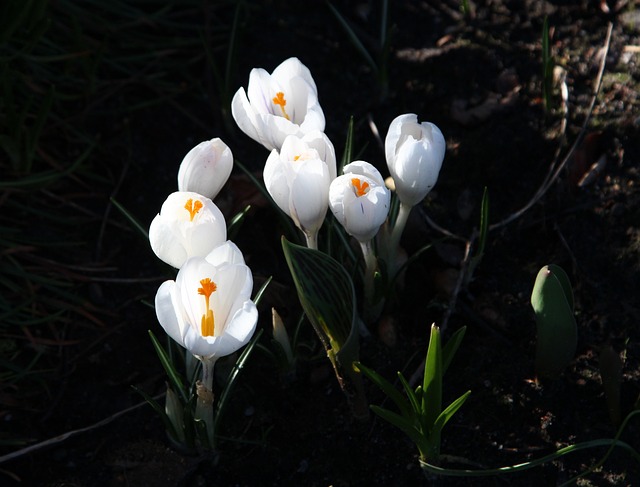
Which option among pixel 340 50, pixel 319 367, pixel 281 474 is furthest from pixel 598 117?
pixel 281 474

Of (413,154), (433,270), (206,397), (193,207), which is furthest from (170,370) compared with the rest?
(433,270)

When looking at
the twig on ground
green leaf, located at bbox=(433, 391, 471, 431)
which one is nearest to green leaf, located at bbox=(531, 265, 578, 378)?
green leaf, located at bbox=(433, 391, 471, 431)

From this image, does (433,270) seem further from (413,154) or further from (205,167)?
(205,167)

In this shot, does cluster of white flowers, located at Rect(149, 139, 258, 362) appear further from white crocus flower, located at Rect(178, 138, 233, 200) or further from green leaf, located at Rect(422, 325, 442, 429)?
green leaf, located at Rect(422, 325, 442, 429)

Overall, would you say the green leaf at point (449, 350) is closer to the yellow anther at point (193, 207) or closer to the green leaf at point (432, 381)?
the green leaf at point (432, 381)

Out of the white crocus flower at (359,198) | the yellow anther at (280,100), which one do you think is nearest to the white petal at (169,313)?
the white crocus flower at (359,198)
